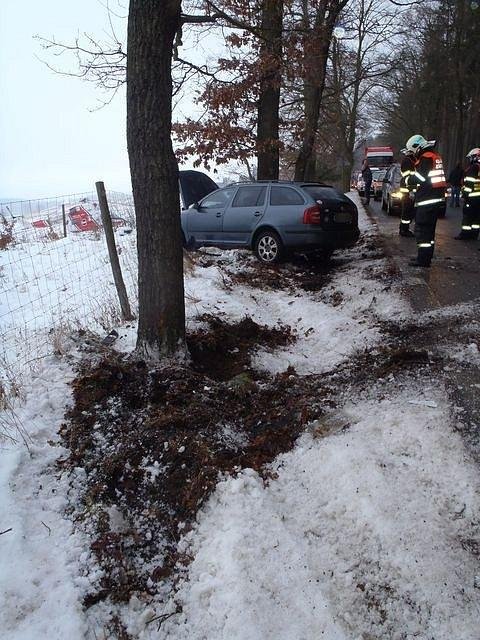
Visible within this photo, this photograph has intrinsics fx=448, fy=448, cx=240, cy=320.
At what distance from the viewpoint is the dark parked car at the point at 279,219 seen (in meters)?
7.78

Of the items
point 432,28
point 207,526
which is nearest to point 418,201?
point 207,526

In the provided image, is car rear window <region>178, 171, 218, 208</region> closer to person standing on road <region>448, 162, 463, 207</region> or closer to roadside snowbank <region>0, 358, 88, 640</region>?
roadside snowbank <region>0, 358, 88, 640</region>

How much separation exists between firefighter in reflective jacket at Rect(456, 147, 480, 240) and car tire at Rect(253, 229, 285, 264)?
4.20 metres

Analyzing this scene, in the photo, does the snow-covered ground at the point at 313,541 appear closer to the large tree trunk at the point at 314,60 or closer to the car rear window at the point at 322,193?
the car rear window at the point at 322,193

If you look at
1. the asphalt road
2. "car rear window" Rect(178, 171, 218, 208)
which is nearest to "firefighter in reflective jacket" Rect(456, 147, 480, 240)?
the asphalt road

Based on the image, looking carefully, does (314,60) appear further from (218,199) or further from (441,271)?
(441,271)

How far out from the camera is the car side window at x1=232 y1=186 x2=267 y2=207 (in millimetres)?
8500

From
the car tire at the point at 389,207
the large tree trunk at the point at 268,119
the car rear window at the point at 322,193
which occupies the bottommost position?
the car tire at the point at 389,207

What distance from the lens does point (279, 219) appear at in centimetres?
804

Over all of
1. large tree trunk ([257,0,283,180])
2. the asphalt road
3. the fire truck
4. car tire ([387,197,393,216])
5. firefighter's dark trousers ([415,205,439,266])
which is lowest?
the asphalt road

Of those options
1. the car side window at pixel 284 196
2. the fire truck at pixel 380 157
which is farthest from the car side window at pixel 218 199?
the fire truck at pixel 380 157

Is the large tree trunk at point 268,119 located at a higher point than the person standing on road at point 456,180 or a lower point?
higher

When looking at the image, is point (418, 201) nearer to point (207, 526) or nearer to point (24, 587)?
point (207, 526)

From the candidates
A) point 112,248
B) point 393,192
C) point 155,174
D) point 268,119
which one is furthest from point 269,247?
point 393,192
